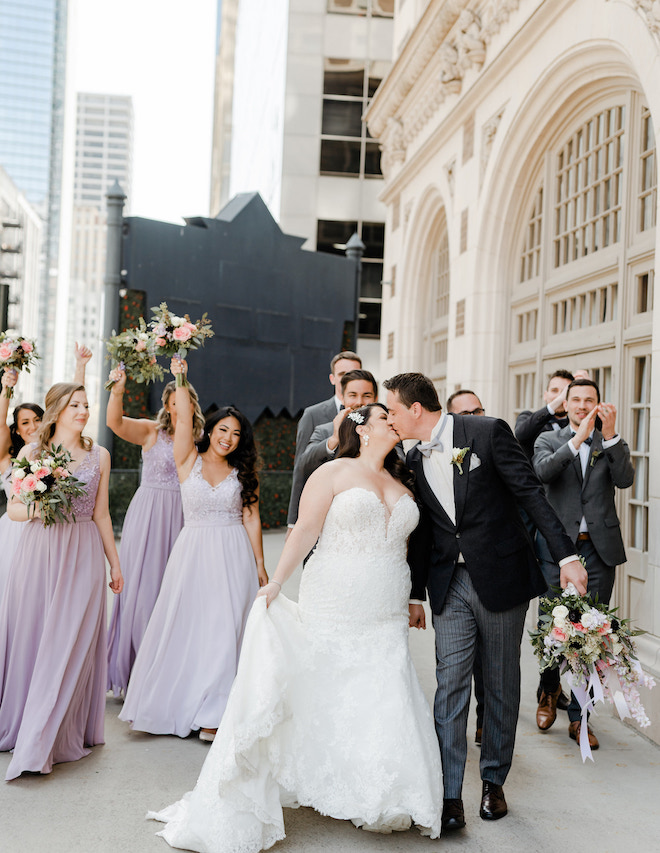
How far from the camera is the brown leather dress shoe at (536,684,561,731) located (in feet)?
18.2

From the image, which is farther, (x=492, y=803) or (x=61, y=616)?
(x=61, y=616)

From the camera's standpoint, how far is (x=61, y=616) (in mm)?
4707

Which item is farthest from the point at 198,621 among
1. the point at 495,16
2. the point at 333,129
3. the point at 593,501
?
the point at 333,129

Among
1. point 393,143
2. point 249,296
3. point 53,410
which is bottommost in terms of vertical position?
point 53,410

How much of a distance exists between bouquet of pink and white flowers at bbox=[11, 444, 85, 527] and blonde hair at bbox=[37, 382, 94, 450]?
0.18 meters

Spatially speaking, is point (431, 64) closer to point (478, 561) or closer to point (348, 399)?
point (348, 399)

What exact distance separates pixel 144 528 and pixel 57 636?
5.48 feet

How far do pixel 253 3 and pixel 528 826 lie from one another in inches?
1805

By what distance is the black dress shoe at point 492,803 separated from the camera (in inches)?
159

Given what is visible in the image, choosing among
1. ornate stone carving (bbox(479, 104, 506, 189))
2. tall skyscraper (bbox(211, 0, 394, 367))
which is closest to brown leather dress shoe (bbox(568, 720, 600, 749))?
ornate stone carving (bbox(479, 104, 506, 189))

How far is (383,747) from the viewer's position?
3652 mm

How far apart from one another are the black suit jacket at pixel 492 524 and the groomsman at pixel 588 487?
4.70 ft

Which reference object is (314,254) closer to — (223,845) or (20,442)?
(20,442)

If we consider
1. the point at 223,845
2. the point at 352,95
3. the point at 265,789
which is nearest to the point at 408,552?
the point at 265,789
